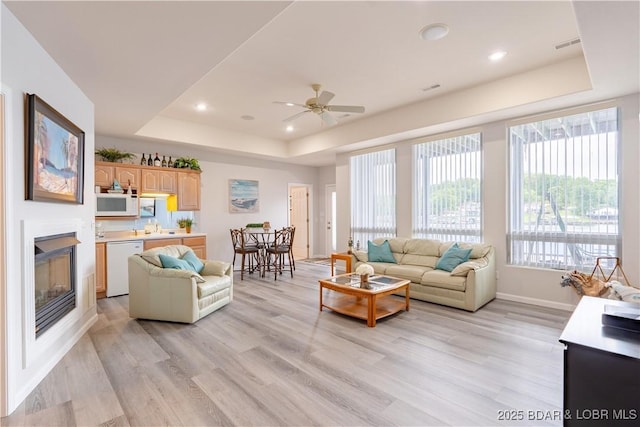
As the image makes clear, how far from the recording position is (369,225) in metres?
6.76

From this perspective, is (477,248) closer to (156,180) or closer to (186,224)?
(186,224)

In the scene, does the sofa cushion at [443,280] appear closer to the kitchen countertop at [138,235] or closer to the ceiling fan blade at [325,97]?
the ceiling fan blade at [325,97]

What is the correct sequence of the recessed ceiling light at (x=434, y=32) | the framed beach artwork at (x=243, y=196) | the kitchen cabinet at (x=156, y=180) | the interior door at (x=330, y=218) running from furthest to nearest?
1. the interior door at (x=330, y=218)
2. the framed beach artwork at (x=243, y=196)
3. the kitchen cabinet at (x=156, y=180)
4. the recessed ceiling light at (x=434, y=32)

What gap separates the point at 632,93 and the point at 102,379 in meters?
6.19

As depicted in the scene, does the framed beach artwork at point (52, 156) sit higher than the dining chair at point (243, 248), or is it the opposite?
the framed beach artwork at point (52, 156)

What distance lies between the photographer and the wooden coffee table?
359 centimetres

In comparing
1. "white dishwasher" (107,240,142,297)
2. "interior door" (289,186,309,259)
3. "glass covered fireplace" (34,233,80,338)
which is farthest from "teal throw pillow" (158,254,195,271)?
"interior door" (289,186,309,259)

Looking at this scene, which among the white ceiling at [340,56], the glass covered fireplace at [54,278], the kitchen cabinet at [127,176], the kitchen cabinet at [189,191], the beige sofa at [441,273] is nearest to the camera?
the white ceiling at [340,56]

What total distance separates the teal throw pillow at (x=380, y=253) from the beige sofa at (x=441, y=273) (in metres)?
0.10

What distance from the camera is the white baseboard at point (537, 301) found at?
4.09 m

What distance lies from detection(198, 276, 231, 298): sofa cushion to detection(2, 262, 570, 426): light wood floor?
1.10 feet

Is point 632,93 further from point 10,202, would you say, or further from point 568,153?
point 10,202

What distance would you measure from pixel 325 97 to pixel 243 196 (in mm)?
4061

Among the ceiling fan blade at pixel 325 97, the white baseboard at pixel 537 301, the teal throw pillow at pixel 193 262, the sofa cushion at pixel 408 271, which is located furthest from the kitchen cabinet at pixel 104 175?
the white baseboard at pixel 537 301
